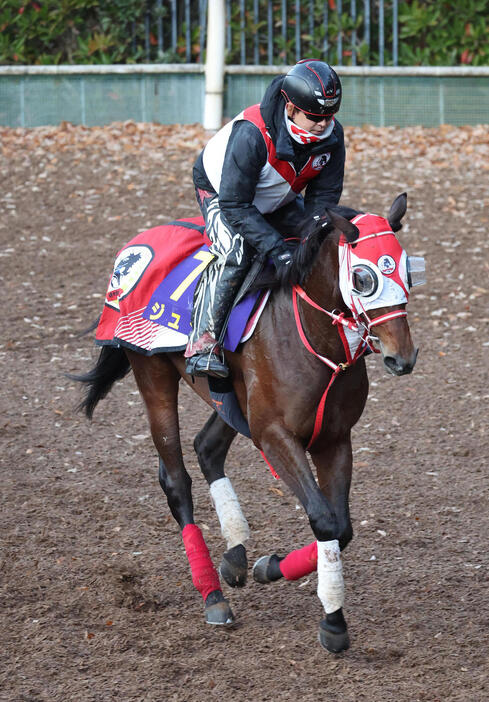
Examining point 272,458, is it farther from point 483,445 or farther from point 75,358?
point 75,358

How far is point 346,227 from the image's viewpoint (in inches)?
143

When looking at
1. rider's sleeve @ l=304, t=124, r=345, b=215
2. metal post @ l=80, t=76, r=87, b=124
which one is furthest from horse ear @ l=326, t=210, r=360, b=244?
metal post @ l=80, t=76, r=87, b=124

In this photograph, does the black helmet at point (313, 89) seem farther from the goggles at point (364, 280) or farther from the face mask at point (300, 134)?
the goggles at point (364, 280)

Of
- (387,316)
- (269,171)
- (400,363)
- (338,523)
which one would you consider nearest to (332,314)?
(387,316)

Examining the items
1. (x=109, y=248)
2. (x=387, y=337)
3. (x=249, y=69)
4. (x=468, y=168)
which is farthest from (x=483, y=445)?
(x=249, y=69)

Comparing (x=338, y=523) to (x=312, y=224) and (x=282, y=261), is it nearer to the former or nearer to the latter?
(x=282, y=261)

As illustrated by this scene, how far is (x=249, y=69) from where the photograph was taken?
13062mm

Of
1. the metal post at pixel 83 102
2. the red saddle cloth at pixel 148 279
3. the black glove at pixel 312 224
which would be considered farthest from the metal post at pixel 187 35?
the black glove at pixel 312 224

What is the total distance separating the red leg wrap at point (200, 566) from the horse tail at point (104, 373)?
48.3 inches

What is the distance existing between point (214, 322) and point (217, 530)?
161cm

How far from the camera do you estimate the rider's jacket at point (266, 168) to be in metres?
4.05

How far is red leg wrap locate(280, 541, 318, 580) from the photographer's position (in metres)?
4.11

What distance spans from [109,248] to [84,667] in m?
6.80

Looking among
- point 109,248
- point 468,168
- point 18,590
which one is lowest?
point 18,590
